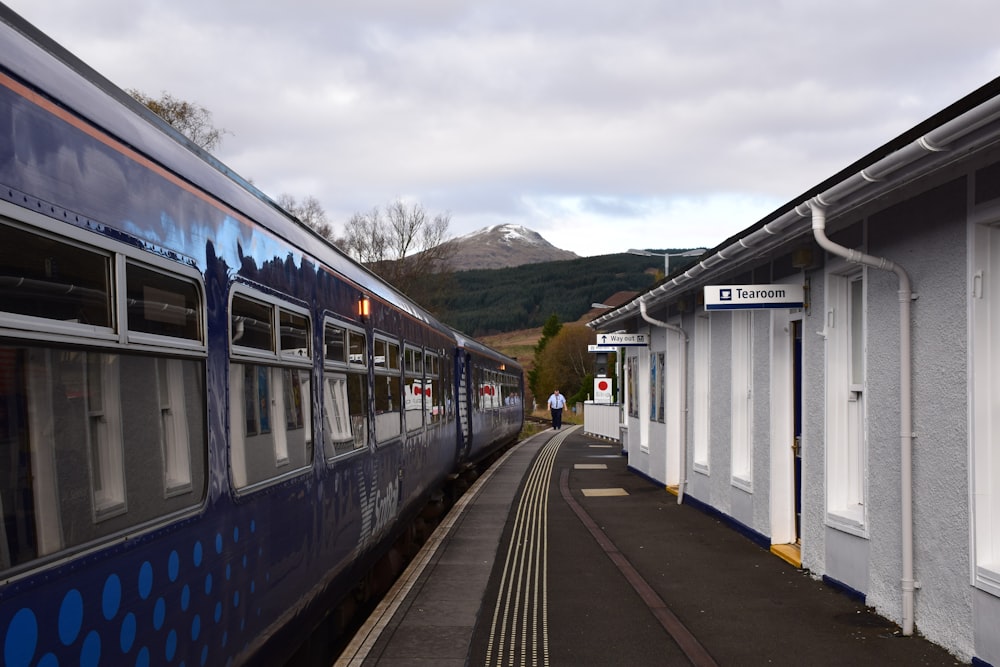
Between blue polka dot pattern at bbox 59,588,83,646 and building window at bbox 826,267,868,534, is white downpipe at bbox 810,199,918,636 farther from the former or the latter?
blue polka dot pattern at bbox 59,588,83,646

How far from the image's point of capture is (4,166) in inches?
89.0

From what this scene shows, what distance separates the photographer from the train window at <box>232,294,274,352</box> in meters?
3.98

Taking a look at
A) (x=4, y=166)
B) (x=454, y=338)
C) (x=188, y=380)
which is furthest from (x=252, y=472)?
(x=454, y=338)

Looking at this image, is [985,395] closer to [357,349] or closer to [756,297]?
[756,297]

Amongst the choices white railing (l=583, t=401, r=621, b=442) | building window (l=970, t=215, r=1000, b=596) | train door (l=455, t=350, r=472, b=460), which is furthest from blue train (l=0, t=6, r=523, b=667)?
white railing (l=583, t=401, r=621, b=442)

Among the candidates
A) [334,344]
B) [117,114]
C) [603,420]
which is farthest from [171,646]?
[603,420]

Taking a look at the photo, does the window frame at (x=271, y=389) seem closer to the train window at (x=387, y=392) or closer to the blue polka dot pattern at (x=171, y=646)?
the blue polka dot pattern at (x=171, y=646)

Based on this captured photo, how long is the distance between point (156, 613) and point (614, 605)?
483 cm

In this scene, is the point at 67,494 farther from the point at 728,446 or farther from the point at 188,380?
the point at 728,446

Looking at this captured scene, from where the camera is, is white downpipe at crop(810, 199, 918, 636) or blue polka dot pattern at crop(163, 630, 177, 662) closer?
blue polka dot pattern at crop(163, 630, 177, 662)

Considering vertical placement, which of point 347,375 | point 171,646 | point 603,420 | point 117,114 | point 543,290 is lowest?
point 603,420

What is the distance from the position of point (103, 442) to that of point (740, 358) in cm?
873

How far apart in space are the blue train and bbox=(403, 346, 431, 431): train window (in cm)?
349

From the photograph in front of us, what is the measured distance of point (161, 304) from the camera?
3.15 metres
